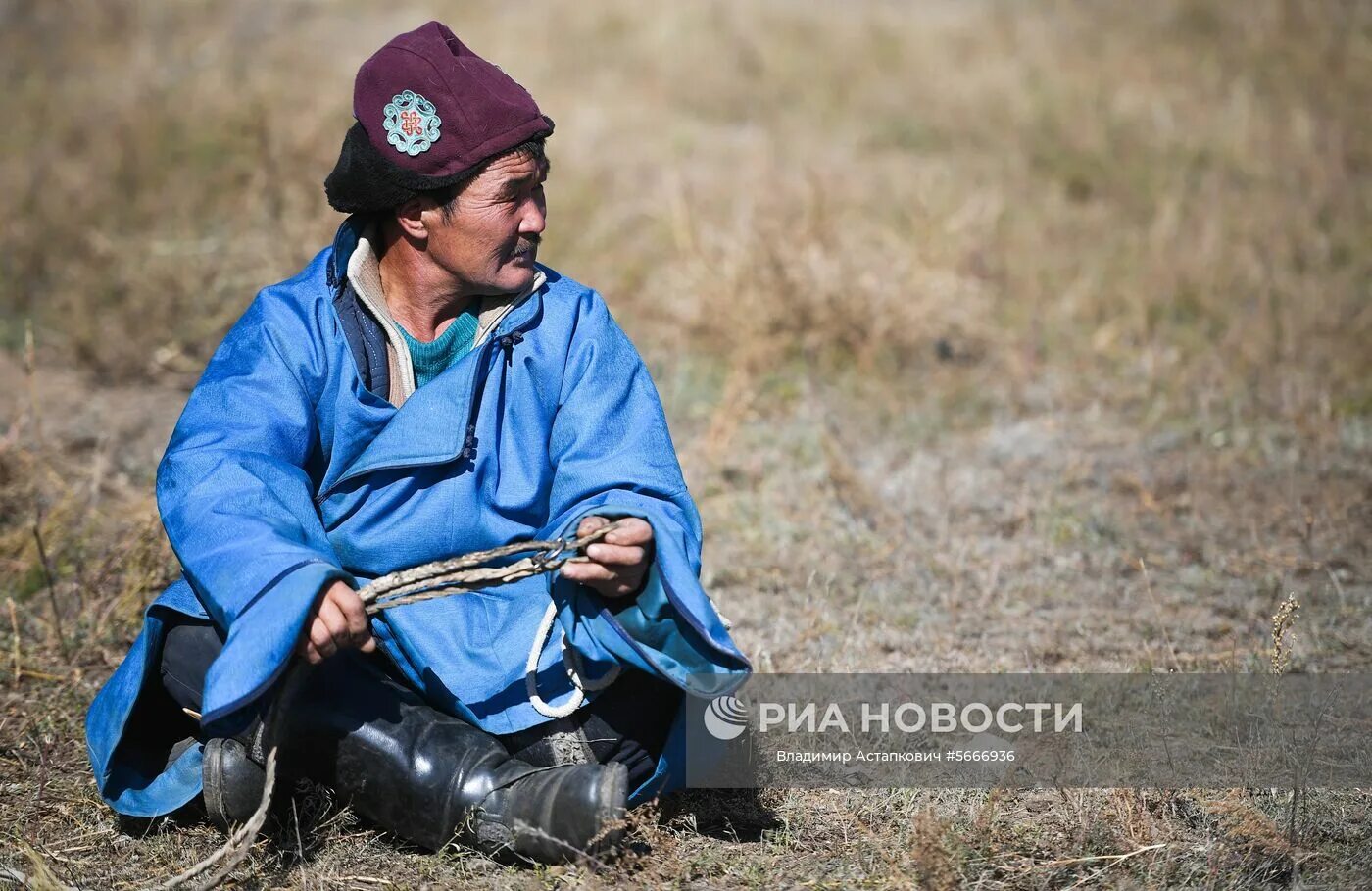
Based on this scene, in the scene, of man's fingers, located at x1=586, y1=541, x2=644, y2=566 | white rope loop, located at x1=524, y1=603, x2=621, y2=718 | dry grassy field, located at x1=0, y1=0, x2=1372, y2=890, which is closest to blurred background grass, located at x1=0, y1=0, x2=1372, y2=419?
dry grassy field, located at x1=0, y1=0, x2=1372, y2=890

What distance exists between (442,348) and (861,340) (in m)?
3.19

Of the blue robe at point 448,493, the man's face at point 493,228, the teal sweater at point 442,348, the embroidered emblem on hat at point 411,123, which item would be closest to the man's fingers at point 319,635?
the blue robe at point 448,493

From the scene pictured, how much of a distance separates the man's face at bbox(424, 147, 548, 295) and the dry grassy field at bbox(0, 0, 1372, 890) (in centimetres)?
100

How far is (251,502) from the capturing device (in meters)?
2.27

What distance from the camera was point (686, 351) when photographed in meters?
5.50

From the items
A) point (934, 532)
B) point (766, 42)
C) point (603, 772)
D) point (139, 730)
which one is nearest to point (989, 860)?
point (603, 772)

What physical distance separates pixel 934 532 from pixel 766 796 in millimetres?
1598

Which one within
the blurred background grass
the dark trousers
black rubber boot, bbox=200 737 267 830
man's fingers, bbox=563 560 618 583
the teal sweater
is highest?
the blurred background grass

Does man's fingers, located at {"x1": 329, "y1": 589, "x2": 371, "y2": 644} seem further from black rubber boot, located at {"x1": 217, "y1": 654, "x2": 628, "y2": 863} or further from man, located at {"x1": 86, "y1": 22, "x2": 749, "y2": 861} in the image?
black rubber boot, located at {"x1": 217, "y1": 654, "x2": 628, "y2": 863}

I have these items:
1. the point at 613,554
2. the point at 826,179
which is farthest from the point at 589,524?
the point at 826,179

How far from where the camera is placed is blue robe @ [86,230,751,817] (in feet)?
7.63

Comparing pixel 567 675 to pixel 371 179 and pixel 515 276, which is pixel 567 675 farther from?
pixel 371 179

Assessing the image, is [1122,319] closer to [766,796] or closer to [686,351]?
[686,351]

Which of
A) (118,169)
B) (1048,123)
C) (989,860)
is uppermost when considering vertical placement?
(1048,123)
